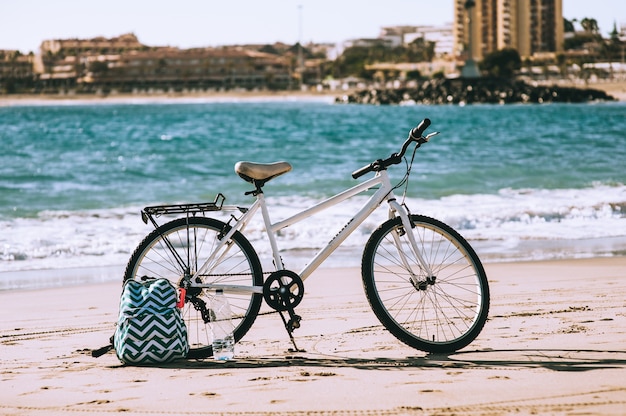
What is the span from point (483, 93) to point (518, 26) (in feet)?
242

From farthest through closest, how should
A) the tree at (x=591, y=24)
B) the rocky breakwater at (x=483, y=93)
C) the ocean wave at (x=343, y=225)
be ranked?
the tree at (x=591, y=24) → the rocky breakwater at (x=483, y=93) → the ocean wave at (x=343, y=225)

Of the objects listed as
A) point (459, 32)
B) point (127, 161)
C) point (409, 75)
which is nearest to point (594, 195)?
point (127, 161)

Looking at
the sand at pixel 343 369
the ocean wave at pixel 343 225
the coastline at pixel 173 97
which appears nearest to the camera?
the sand at pixel 343 369

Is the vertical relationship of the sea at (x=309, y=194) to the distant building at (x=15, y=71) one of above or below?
below

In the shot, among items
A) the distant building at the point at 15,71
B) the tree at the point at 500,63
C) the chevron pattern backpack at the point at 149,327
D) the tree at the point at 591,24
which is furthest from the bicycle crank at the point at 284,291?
the tree at the point at 591,24

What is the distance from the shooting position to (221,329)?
4.55 metres

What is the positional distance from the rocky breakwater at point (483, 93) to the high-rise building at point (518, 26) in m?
59.6

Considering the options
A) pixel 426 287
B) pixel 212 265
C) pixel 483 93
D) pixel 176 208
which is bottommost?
pixel 483 93

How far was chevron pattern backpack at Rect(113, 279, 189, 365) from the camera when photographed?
173 inches

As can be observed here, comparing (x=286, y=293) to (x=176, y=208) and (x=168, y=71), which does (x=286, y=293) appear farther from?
(x=168, y=71)

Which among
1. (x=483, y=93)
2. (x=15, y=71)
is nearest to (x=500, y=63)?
(x=483, y=93)

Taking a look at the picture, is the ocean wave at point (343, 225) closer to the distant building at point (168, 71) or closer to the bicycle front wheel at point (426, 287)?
the bicycle front wheel at point (426, 287)

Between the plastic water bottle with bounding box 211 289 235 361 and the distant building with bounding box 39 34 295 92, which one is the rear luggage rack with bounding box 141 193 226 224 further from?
the distant building with bounding box 39 34 295 92

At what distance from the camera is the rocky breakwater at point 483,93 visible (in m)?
108
